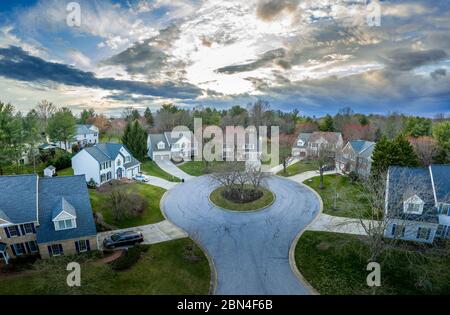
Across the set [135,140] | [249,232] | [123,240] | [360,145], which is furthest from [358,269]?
[135,140]

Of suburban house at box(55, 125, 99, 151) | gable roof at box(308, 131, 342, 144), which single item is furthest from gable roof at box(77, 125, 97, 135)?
gable roof at box(308, 131, 342, 144)

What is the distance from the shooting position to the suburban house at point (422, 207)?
2645 cm

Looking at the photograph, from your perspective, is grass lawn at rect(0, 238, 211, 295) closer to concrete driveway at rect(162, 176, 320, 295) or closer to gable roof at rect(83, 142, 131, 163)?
concrete driveway at rect(162, 176, 320, 295)

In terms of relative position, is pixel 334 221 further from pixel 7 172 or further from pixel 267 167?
pixel 7 172

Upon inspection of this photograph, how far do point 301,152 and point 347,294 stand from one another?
53.3 metres

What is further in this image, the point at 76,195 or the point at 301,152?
the point at 301,152

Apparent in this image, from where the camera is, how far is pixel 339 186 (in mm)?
45562

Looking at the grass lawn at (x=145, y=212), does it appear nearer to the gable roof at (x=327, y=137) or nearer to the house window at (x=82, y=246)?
the house window at (x=82, y=246)

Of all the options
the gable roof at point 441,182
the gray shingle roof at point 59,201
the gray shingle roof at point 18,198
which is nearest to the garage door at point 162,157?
the gray shingle roof at point 59,201

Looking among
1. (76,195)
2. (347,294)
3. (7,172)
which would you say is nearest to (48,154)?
(7,172)

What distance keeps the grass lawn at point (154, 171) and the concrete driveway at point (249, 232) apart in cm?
536

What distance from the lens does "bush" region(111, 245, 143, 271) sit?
21734 millimetres

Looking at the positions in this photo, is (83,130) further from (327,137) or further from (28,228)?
(327,137)
